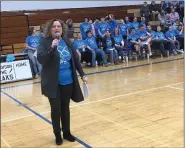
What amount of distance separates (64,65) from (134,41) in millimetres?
8391

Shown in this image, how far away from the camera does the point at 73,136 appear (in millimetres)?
4496

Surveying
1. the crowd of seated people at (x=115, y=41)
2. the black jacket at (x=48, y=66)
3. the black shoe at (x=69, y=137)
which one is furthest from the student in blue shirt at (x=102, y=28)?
the black jacket at (x=48, y=66)

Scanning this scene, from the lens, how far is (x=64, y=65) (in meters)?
4.03

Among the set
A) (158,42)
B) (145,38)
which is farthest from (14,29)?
(158,42)

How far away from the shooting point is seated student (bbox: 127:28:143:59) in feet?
39.7

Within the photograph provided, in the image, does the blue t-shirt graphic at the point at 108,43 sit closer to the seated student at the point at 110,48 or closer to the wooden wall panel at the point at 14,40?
the seated student at the point at 110,48

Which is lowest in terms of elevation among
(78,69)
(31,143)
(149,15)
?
(31,143)

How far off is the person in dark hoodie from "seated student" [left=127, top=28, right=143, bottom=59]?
8.17 meters

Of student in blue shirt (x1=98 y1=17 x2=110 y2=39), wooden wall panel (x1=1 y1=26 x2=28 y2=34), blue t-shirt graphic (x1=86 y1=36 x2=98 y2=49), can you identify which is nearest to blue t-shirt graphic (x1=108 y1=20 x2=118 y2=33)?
student in blue shirt (x1=98 y1=17 x2=110 y2=39)

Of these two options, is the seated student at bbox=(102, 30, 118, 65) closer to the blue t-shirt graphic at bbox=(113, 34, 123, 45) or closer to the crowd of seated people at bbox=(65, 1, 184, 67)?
the crowd of seated people at bbox=(65, 1, 184, 67)

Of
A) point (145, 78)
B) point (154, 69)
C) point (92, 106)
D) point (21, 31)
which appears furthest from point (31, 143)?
point (21, 31)

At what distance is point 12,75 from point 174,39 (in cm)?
705

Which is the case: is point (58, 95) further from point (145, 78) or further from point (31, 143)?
point (145, 78)

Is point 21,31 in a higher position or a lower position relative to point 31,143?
higher
